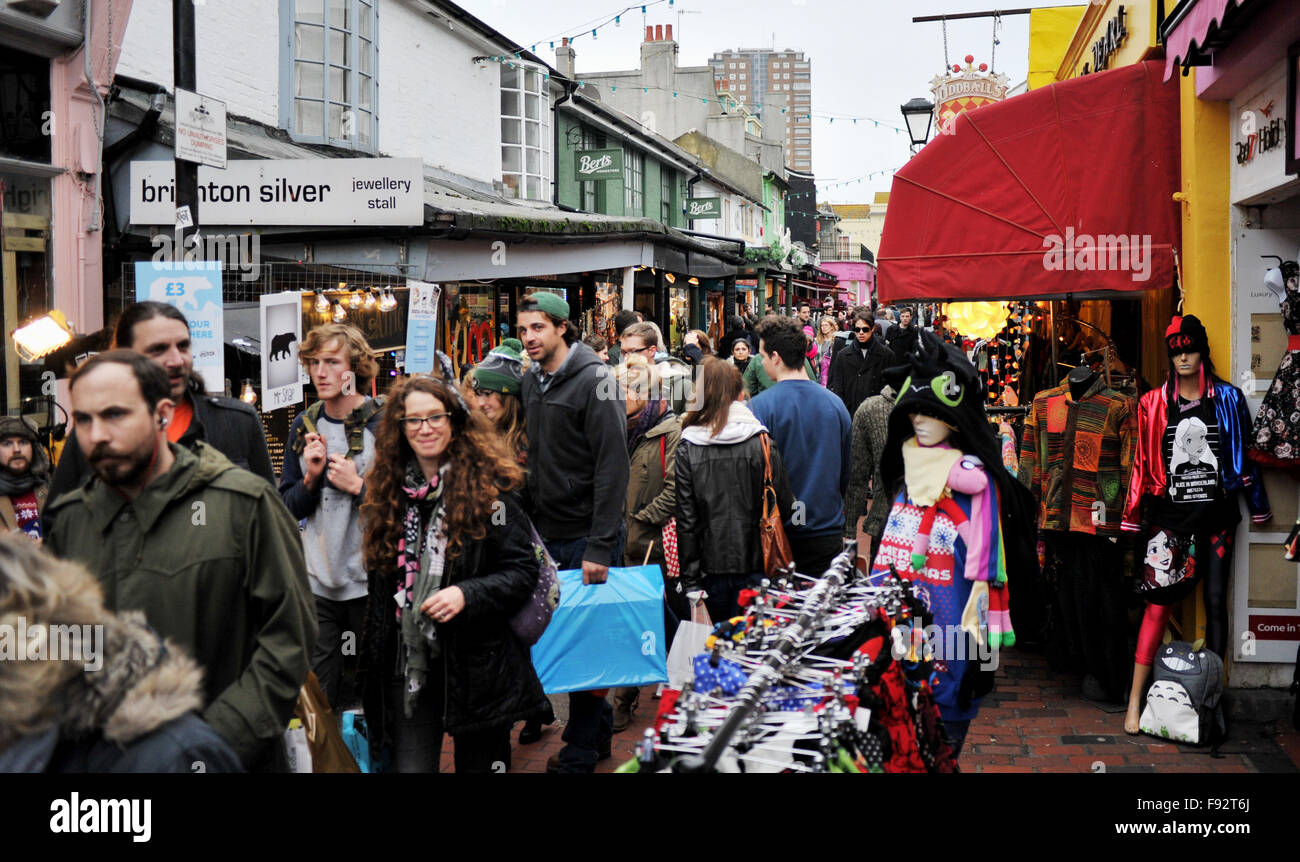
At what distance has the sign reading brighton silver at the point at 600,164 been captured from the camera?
854 inches

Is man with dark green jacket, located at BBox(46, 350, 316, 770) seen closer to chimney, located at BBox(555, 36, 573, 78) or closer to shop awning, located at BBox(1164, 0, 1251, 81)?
shop awning, located at BBox(1164, 0, 1251, 81)

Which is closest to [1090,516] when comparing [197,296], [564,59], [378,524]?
[378,524]

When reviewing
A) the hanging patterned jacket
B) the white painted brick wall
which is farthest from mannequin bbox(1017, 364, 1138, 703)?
the white painted brick wall

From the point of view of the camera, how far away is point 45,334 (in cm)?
705

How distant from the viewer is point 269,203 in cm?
765

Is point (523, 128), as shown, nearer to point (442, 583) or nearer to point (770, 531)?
point (770, 531)

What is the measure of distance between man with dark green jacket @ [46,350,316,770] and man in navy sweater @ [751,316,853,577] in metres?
3.15

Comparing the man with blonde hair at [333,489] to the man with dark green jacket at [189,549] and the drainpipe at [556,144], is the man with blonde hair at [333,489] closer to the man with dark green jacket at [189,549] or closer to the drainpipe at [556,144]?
the man with dark green jacket at [189,549]

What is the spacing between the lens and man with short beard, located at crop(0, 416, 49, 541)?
230 inches

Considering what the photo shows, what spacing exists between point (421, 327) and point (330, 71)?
6345mm

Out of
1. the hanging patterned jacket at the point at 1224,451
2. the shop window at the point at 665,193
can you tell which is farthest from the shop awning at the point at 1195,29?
the shop window at the point at 665,193
